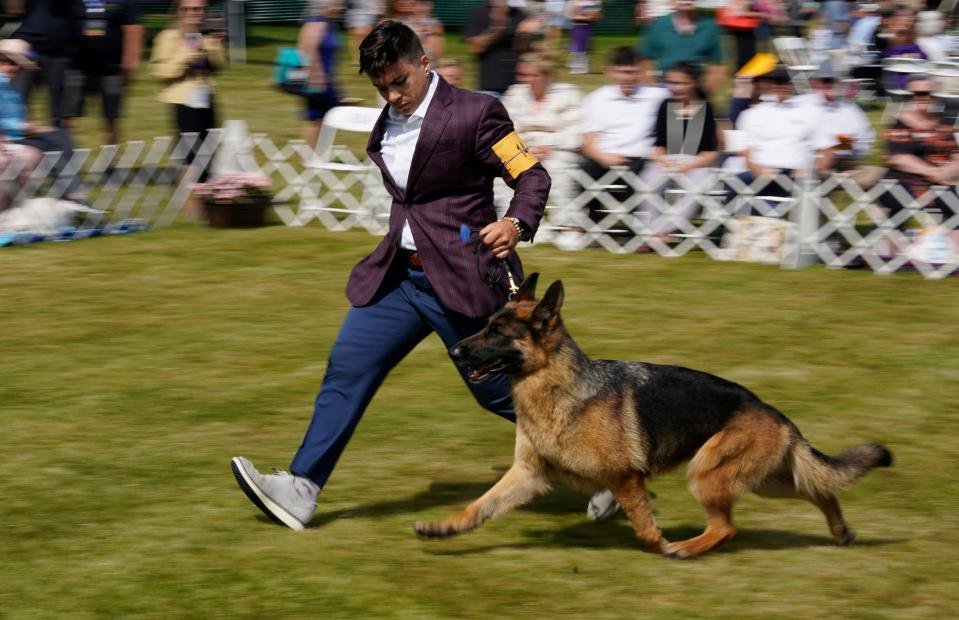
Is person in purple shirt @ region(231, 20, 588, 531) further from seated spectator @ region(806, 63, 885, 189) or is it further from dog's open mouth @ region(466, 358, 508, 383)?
seated spectator @ region(806, 63, 885, 189)

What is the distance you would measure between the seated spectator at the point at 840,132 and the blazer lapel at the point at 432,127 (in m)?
6.61

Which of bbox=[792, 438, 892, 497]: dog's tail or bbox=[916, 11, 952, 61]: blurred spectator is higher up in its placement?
bbox=[792, 438, 892, 497]: dog's tail

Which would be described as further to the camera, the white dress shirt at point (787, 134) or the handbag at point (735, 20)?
the handbag at point (735, 20)

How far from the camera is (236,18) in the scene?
23.6m

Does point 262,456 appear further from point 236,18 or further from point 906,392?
point 236,18

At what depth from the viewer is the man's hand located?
4.92 m

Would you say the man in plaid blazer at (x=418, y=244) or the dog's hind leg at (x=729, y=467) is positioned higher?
the man in plaid blazer at (x=418, y=244)

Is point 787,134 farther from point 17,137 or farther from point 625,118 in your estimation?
point 17,137

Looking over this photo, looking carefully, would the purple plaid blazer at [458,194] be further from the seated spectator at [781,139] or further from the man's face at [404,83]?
the seated spectator at [781,139]

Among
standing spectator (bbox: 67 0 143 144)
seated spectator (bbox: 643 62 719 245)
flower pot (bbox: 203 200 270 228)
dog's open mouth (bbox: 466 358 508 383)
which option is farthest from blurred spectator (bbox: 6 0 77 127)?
dog's open mouth (bbox: 466 358 508 383)

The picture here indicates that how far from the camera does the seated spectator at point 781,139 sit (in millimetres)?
11078

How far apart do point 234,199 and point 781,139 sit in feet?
16.5

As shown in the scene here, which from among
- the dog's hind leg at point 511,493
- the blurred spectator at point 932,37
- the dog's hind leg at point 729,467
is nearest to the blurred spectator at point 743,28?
the blurred spectator at point 932,37

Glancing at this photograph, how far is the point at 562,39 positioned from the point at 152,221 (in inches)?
492
